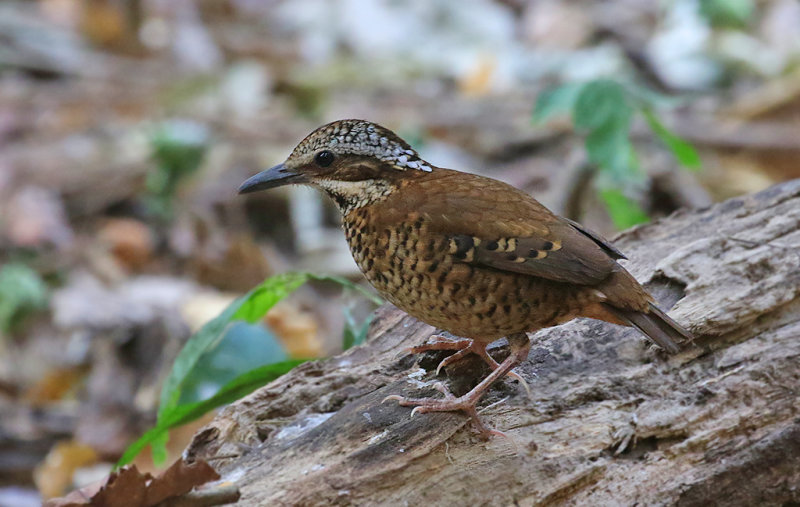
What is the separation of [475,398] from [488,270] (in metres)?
0.41

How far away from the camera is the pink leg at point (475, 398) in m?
3.12

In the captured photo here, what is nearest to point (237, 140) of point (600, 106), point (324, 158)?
point (600, 106)

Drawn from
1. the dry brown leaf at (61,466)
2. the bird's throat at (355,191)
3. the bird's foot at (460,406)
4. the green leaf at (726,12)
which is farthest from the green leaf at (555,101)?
the green leaf at (726,12)

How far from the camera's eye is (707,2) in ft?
27.9

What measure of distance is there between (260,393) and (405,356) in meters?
0.55

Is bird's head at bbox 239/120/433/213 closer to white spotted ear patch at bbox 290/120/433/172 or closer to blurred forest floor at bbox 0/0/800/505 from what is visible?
white spotted ear patch at bbox 290/120/433/172

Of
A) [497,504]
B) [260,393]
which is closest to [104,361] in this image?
[260,393]

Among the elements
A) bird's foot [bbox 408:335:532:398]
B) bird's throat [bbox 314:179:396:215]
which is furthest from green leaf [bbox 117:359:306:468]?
bird's throat [bbox 314:179:396:215]

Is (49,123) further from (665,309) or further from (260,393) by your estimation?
(665,309)

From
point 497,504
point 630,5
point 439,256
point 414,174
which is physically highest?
point 630,5

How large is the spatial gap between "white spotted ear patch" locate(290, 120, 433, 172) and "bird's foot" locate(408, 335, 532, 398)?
0.65 m

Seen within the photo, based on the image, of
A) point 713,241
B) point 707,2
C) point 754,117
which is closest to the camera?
point 713,241

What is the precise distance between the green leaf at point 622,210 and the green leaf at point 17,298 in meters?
3.52

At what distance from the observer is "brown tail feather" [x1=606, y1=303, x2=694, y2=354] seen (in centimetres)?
311
